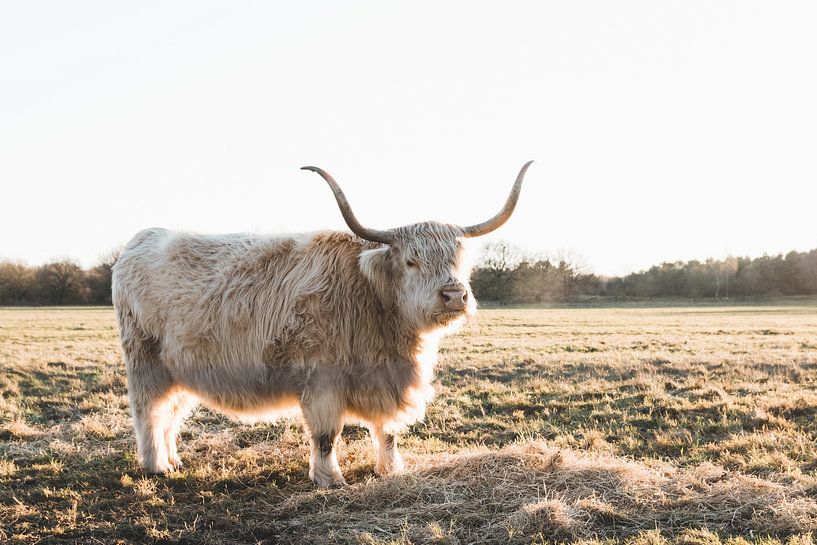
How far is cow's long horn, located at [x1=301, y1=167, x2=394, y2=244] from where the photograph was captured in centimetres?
523

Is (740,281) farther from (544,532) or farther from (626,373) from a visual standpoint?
(544,532)

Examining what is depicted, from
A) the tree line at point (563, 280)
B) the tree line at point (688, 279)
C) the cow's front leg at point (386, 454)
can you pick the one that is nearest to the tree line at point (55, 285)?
the tree line at point (563, 280)

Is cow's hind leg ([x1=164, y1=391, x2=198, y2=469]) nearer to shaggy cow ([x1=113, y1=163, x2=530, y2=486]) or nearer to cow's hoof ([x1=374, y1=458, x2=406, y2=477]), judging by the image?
shaggy cow ([x1=113, y1=163, x2=530, y2=486])

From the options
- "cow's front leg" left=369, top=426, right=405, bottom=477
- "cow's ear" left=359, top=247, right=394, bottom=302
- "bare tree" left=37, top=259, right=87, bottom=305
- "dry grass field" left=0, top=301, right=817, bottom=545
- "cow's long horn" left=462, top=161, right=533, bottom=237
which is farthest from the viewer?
"bare tree" left=37, top=259, right=87, bottom=305

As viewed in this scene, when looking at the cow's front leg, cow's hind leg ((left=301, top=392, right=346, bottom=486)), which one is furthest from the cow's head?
the cow's front leg

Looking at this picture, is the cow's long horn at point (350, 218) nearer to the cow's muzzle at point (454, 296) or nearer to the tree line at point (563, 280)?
the cow's muzzle at point (454, 296)

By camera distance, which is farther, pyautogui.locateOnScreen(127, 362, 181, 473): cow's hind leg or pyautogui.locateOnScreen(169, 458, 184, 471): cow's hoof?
pyautogui.locateOnScreen(169, 458, 184, 471): cow's hoof

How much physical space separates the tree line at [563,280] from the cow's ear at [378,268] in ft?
156

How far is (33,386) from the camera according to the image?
10062mm

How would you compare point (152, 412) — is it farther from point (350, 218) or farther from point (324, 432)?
point (350, 218)

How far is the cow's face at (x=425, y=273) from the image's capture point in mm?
5027

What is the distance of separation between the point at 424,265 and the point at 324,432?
5.36 ft

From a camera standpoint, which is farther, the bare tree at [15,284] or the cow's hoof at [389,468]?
the bare tree at [15,284]

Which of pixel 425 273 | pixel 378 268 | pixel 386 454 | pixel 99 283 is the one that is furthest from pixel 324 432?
pixel 99 283
